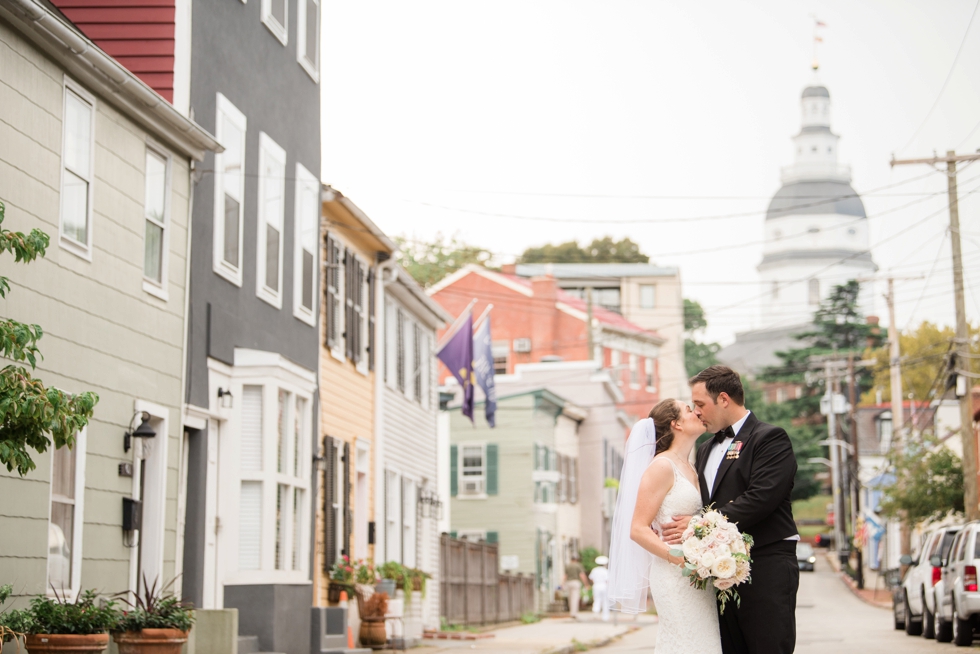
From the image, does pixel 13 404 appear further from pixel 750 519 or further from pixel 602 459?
pixel 602 459

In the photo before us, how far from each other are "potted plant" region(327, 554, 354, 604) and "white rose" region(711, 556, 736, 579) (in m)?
14.0

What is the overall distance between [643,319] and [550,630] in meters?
47.7

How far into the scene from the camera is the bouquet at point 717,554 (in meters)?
6.63

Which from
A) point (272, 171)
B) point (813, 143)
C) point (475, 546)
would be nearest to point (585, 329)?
point (475, 546)

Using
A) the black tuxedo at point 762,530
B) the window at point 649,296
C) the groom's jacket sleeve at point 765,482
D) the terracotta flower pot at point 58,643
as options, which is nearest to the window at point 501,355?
the window at point 649,296

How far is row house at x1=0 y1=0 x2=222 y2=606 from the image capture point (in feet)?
36.1

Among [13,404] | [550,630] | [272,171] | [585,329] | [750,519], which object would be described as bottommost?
[550,630]

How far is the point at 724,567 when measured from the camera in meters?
6.62

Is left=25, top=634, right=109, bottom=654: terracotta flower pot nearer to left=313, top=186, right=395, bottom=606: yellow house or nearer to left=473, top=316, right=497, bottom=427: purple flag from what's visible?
left=313, top=186, right=395, bottom=606: yellow house

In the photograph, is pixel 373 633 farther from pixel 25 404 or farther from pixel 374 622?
pixel 25 404

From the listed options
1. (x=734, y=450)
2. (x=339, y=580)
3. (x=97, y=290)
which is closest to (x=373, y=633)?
(x=339, y=580)

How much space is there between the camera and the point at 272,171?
17.7 m

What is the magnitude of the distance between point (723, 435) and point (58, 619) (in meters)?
5.44

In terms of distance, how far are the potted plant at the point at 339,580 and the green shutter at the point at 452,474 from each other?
23.2 meters
